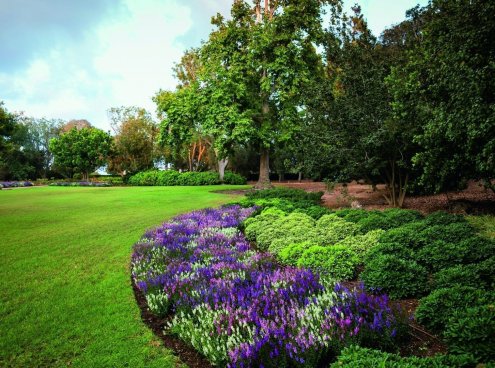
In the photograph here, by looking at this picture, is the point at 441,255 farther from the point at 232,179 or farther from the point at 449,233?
the point at 232,179

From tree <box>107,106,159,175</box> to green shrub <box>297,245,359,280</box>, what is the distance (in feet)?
154

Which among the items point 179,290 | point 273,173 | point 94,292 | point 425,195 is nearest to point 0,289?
point 94,292

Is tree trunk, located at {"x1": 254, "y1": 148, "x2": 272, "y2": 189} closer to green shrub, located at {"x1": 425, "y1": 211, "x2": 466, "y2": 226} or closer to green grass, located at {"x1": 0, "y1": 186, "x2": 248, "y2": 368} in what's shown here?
green grass, located at {"x1": 0, "y1": 186, "x2": 248, "y2": 368}

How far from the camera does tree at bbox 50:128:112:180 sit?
51562 millimetres

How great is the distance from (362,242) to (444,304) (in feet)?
10.8

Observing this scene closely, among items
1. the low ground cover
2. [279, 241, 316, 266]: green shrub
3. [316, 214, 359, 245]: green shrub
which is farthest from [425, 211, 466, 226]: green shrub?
[279, 241, 316, 266]: green shrub

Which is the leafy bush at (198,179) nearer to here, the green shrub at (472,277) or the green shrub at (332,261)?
the green shrub at (332,261)

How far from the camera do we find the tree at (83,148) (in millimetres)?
51562

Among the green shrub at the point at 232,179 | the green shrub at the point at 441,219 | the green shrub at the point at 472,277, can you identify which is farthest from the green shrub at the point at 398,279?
the green shrub at the point at 232,179

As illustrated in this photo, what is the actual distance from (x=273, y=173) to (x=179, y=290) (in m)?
50.0

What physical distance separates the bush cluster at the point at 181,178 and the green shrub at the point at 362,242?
3279cm

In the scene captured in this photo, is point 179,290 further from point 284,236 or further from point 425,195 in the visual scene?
point 425,195

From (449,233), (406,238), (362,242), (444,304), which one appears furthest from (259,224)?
(444,304)

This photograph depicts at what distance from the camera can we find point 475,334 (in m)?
2.94
